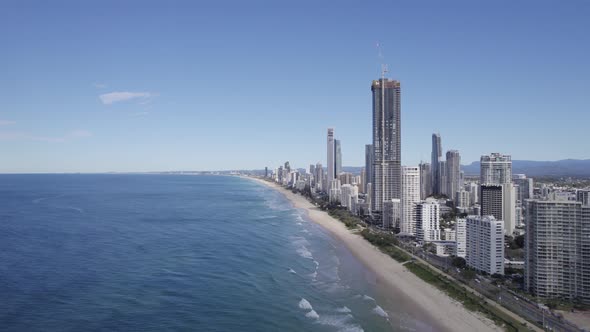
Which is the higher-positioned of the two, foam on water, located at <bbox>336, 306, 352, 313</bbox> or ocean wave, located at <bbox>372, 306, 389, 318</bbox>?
foam on water, located at <bbox>336, 306, 352, 313</bbox>

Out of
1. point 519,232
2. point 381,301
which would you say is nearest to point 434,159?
point 519,232


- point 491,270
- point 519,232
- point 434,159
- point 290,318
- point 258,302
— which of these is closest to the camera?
point 290,318

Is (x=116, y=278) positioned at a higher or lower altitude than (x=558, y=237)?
lower

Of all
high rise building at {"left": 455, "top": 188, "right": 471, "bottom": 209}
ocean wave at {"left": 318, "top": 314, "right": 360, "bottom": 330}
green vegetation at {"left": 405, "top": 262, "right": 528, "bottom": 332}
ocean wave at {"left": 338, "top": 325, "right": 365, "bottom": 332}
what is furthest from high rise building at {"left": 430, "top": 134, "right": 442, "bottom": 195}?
ocean wave at {"left": 338, "top": 325, "right": 365, "bottom": 332}

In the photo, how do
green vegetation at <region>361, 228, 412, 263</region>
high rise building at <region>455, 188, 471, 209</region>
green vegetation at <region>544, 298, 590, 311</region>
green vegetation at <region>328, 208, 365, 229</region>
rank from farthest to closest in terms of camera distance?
high rise building at <region>455, 188, 471, 209</region> → green vegetation at <region>328, 208, 365, 229</region> → green vegetation at <region>361, 228, 412, 263</region> → green vegetation at <region>544, 298, 590, 311</region>

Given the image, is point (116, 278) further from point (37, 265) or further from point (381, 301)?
point (381, 301)

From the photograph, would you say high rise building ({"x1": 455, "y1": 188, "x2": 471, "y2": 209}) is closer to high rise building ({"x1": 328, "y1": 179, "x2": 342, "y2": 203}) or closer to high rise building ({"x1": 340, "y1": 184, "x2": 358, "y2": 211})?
high rise building ({"x1": 340, "y1": 184, "x2": 358, "y2": 211})

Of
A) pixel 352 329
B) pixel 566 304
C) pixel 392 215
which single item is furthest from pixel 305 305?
pixel 392 215
